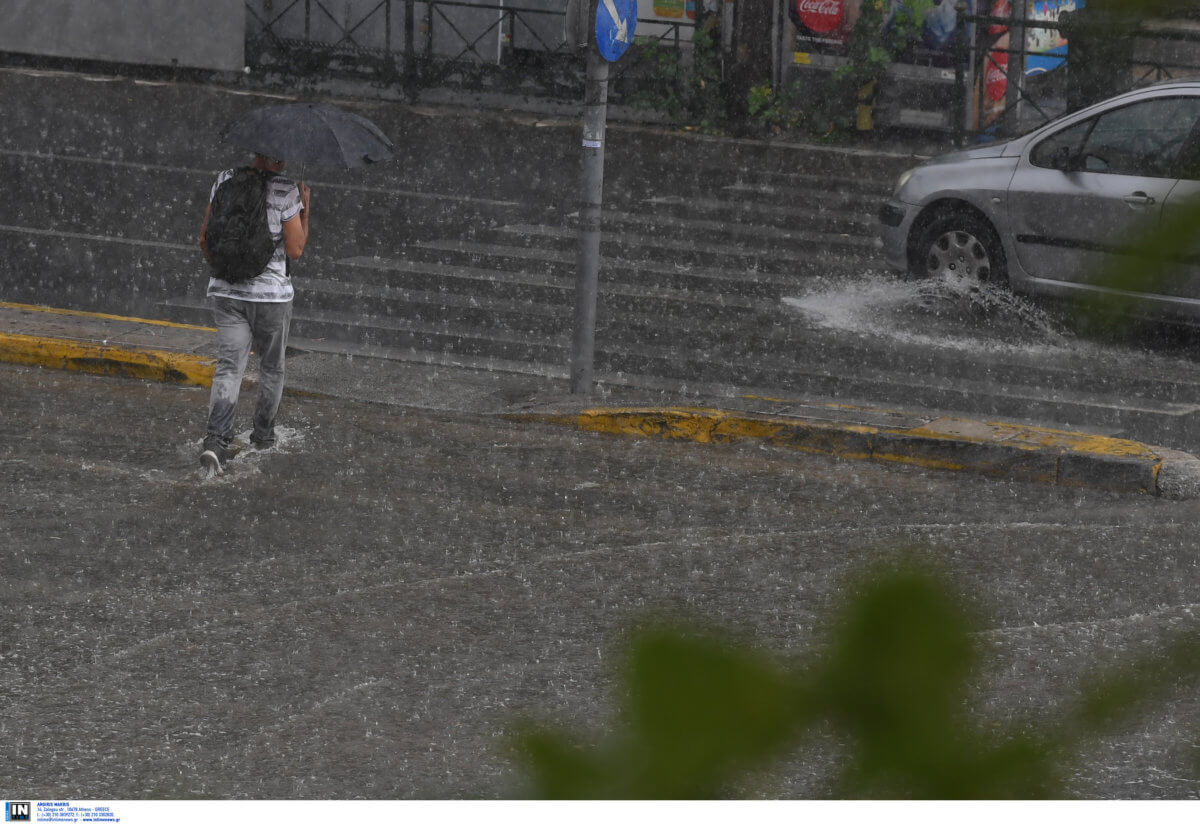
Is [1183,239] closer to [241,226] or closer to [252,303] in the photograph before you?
[241,226]

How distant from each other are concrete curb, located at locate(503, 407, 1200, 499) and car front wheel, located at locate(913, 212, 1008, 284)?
3.24m

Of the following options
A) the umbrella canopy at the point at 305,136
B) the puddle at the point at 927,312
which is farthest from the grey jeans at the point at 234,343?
the puddle at the point at 927,312

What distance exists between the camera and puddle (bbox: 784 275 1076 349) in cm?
1077

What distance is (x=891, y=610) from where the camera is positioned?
18.4 inches

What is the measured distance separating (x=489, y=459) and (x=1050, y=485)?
2598 millimetres

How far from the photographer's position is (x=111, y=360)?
9352 mm

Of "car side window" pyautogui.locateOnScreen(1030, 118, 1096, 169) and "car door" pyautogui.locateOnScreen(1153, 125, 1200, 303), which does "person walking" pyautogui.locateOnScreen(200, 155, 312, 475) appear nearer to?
"car side window" pyautogui.locateOnScreen(1030, 118, 1096, 169)

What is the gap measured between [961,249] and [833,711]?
1149cm

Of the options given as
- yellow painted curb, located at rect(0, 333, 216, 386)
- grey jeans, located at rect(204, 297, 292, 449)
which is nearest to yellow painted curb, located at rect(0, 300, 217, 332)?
yellow painted curb, located at rect(0, 333, 216, 386)

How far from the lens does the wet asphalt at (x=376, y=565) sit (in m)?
4.63

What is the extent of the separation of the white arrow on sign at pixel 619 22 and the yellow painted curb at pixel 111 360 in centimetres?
283

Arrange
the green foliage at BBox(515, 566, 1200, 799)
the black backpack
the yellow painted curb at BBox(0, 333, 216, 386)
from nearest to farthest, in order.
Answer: the green foliage at BBox(515, 566, 1200, 799) < the black backpack < the yellow painted curb at BBox(0, 333, 216, 386)

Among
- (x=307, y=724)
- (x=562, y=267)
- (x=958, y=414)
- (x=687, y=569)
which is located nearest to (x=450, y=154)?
(x=562, y=267)

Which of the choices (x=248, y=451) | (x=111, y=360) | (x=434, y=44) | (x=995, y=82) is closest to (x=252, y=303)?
(x=248, y=451)
